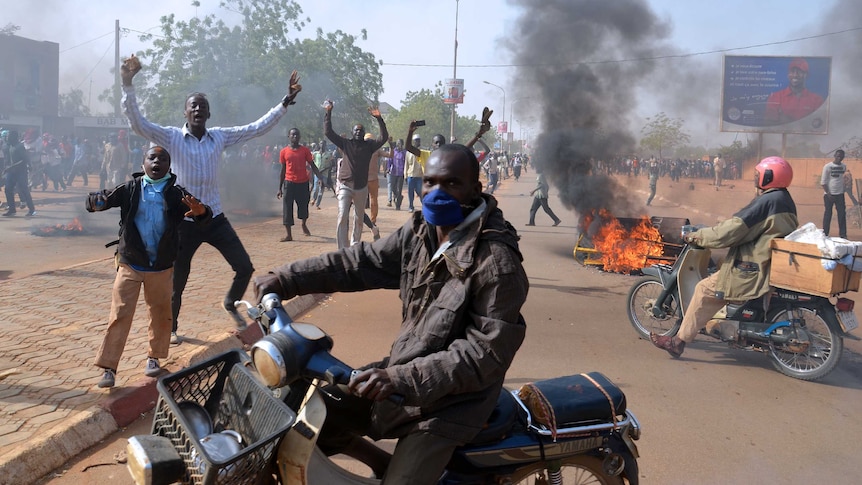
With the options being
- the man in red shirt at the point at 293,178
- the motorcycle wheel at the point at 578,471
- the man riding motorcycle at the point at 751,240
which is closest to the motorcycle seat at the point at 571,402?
the motorcycle wheel at the point at 578,471

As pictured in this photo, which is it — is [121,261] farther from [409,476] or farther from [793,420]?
[793,420]

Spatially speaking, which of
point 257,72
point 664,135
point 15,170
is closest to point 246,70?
point 257,72

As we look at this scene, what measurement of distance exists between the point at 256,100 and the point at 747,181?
1085 inches

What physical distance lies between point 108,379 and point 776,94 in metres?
31.3

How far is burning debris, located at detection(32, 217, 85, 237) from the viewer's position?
39.8ft

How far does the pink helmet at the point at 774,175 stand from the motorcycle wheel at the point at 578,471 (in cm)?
377

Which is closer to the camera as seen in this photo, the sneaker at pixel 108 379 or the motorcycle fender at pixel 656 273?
the sneaker at pixel 108 379

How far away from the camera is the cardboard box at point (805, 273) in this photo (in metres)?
5.02

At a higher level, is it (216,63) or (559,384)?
(216,63)

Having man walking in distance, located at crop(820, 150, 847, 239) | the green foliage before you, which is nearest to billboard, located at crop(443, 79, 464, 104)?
the green foliage

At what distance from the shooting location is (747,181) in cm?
3794

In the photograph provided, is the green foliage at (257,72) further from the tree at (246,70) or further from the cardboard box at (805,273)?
the cardboard box at (805,273)

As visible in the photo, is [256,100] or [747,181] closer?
[256,100]

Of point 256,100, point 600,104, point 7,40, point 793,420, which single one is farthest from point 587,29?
point 7,40
